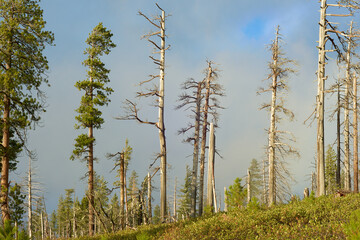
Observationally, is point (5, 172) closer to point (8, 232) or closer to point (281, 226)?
point (8, 232)

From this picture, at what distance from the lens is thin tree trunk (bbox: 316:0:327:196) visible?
53.5ft

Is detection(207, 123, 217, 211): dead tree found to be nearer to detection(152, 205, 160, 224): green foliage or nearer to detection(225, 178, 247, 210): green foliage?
detection(225, 178, 247, 210): green foliage

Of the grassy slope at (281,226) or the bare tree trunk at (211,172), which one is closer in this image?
the grassy slope at (281,226)


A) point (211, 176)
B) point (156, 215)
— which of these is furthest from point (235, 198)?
point (156, 215)

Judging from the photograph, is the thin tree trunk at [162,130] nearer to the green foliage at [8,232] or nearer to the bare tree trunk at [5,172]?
the bare tree trunk at [5,172]

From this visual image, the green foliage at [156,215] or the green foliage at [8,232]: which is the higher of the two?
the green foliage at [8,232]

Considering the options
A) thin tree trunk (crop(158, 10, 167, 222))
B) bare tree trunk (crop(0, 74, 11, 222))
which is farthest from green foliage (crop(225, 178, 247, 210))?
bare tree trunk (crop(0, 74, 11, 222))

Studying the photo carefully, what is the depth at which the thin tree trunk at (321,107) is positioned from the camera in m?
16.3

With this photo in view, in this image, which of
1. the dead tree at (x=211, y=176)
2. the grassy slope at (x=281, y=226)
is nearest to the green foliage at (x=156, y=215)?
the dead tree at (x=211, y=176)

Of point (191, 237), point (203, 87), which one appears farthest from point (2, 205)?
point (203, 87)

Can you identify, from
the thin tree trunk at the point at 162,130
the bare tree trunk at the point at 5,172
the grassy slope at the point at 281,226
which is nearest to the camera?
the grassy slope at the point at 281,226

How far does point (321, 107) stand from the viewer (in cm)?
1658

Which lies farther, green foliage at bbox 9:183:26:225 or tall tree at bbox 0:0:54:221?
green foliage at bbox 9:183:26:225

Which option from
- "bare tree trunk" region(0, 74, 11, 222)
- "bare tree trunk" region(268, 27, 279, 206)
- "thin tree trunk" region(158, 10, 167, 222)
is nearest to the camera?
"bare tree trunk" region(0, 74, 11, 222)
